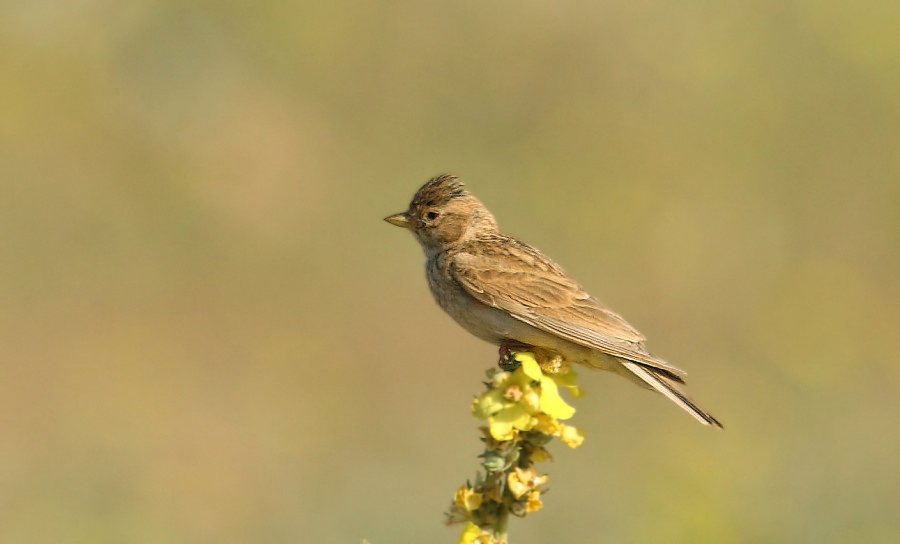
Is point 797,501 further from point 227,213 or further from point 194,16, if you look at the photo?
point 194,16

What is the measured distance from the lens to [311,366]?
444 inches

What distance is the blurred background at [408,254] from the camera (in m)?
8.15

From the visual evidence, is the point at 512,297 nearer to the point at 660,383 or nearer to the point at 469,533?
the point at 660,383

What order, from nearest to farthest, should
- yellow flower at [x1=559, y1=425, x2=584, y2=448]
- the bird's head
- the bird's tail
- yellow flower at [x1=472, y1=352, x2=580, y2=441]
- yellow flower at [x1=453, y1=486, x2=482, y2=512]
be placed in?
1. yellow flower at [x1=453, y1=486, x2=482, y2=512]
2. yellow flower at [x1=472, y1=352, x2=580, y2=441]
3. yellow flower at [x1=559, y1=425, x2=584, y2=448]
4. the bird's tail
5. the bird's head

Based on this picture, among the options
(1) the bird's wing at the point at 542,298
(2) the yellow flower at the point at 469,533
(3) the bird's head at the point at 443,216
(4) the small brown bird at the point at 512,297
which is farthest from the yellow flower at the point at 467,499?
(3) the bird's head at the point at 443,216

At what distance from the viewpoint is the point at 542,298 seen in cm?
556

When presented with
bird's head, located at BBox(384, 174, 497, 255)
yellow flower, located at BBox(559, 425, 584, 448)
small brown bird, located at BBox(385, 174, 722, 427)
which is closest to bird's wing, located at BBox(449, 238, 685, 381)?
small brown bird, located at BBox(385, 174, 722, 427)

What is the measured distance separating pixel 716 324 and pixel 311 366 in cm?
388

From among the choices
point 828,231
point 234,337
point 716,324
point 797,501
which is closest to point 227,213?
point 234,337

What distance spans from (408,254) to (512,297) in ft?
25.8

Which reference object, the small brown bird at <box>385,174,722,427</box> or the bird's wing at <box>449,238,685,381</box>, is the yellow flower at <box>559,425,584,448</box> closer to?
the small brown bird at <box>385,174,722,427</box>

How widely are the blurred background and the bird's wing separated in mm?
1532

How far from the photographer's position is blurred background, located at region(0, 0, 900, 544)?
8148mm

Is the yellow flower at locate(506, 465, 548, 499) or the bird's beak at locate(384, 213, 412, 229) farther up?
the bird's beak at locate(384, 213, 412, 229)
